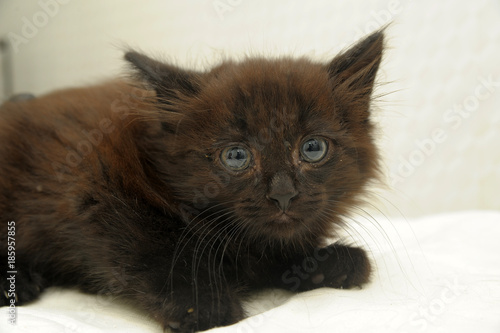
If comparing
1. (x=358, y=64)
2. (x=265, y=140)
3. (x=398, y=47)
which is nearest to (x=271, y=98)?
(x=265, y=140)

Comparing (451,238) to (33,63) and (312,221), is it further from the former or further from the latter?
(33,63)

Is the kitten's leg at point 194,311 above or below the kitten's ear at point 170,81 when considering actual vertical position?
below

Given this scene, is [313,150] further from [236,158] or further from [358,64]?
[358,64]

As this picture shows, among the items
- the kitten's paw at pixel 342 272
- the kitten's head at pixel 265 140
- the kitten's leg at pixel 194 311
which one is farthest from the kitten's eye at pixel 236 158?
the kitten's paw at pixel 342 272

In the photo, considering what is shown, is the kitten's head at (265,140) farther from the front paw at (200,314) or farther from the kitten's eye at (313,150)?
the front paw at (200,314)

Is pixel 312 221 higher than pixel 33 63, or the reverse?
pixel 33 63

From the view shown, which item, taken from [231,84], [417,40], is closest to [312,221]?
[231,84]
